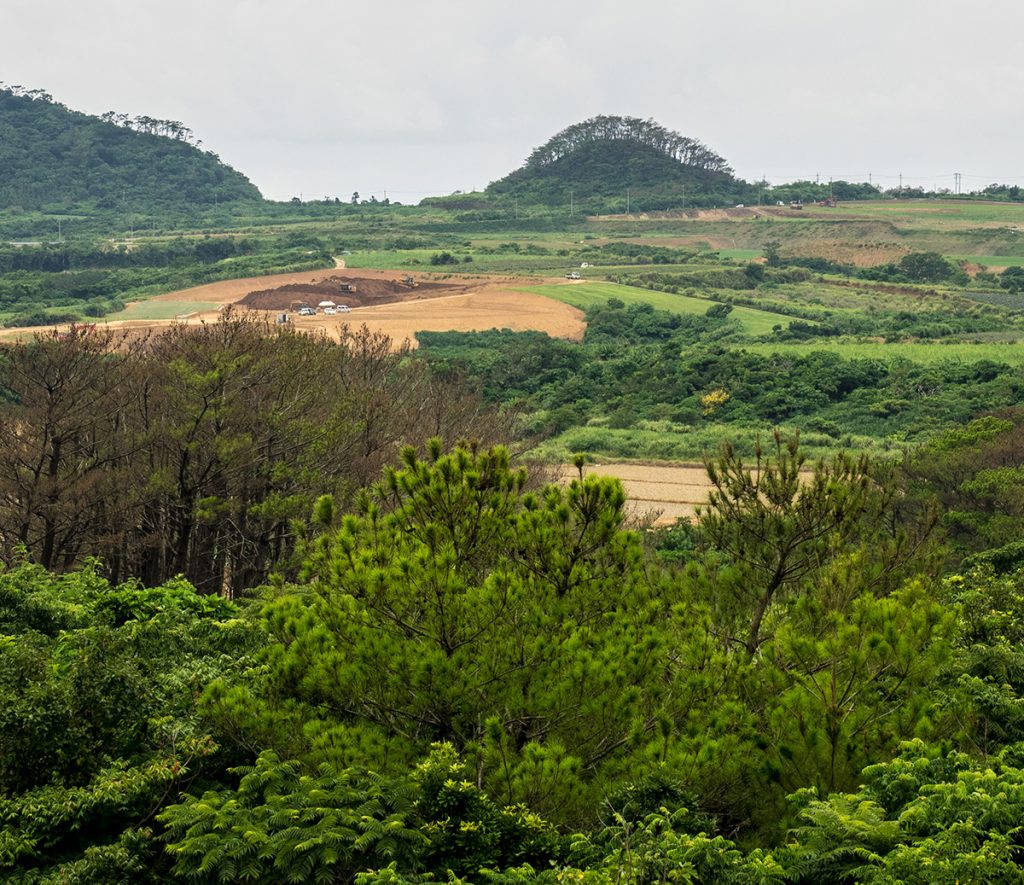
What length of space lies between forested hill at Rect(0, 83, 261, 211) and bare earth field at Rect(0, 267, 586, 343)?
239ft

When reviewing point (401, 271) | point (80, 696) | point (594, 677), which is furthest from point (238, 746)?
point (401, 271)

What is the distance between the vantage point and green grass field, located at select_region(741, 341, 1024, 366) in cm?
6328

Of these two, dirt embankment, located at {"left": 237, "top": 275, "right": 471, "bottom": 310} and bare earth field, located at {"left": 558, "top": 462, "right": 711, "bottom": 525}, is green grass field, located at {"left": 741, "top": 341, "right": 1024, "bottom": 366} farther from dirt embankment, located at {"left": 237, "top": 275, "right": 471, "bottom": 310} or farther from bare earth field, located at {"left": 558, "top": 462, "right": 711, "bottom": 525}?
dirt embankment, located at {"left": 237, "top": 275, "right": 471, "bottom": 310}

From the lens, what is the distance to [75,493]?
23203 mm

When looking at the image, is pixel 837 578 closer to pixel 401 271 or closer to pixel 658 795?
pixel 658 795

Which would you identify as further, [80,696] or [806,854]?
[80,696]

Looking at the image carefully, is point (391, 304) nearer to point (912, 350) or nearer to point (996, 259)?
point (912, 350)

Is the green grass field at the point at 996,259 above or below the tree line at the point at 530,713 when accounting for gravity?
above

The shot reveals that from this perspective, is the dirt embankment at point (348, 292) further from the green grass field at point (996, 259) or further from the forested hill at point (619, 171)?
the forested hill at point (619, 171)

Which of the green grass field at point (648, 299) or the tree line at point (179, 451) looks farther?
the green grass field at point (648, 299)

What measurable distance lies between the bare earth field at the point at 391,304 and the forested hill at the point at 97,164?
72747 millimetres

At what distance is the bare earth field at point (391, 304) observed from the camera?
76000 mm

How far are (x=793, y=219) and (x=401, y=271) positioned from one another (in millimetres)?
51665

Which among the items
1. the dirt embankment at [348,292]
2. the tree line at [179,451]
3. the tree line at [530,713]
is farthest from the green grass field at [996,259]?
the tree line at [530,713]
